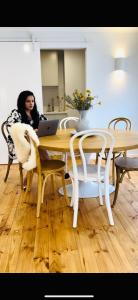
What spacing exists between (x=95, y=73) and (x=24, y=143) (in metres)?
2.48

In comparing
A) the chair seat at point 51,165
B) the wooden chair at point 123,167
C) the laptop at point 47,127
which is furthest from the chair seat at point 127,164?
the laptop at point 47,127

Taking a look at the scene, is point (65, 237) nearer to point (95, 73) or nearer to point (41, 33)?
point (95, 73)

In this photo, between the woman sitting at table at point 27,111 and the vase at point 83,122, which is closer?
the vase at point 83,122

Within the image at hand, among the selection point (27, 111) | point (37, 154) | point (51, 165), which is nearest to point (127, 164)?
point (51, 165)

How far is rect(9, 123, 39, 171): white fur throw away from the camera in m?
2.37

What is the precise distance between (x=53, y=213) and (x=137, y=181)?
4.54ft

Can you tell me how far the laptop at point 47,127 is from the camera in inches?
107

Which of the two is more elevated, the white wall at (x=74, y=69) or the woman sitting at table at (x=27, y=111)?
the white wall at (x=74, y=69)

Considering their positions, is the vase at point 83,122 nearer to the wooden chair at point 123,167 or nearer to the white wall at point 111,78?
the wooden chair at point 123,167

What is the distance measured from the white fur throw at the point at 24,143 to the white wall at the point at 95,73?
6.15ft

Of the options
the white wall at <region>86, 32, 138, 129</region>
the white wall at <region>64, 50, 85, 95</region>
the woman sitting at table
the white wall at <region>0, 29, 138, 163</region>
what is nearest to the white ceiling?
the white wall at <region>0, 29, 138, 163</region>

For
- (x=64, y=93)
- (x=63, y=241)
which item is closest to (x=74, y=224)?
(x=63, y=241)

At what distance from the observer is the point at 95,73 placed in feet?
14.5
